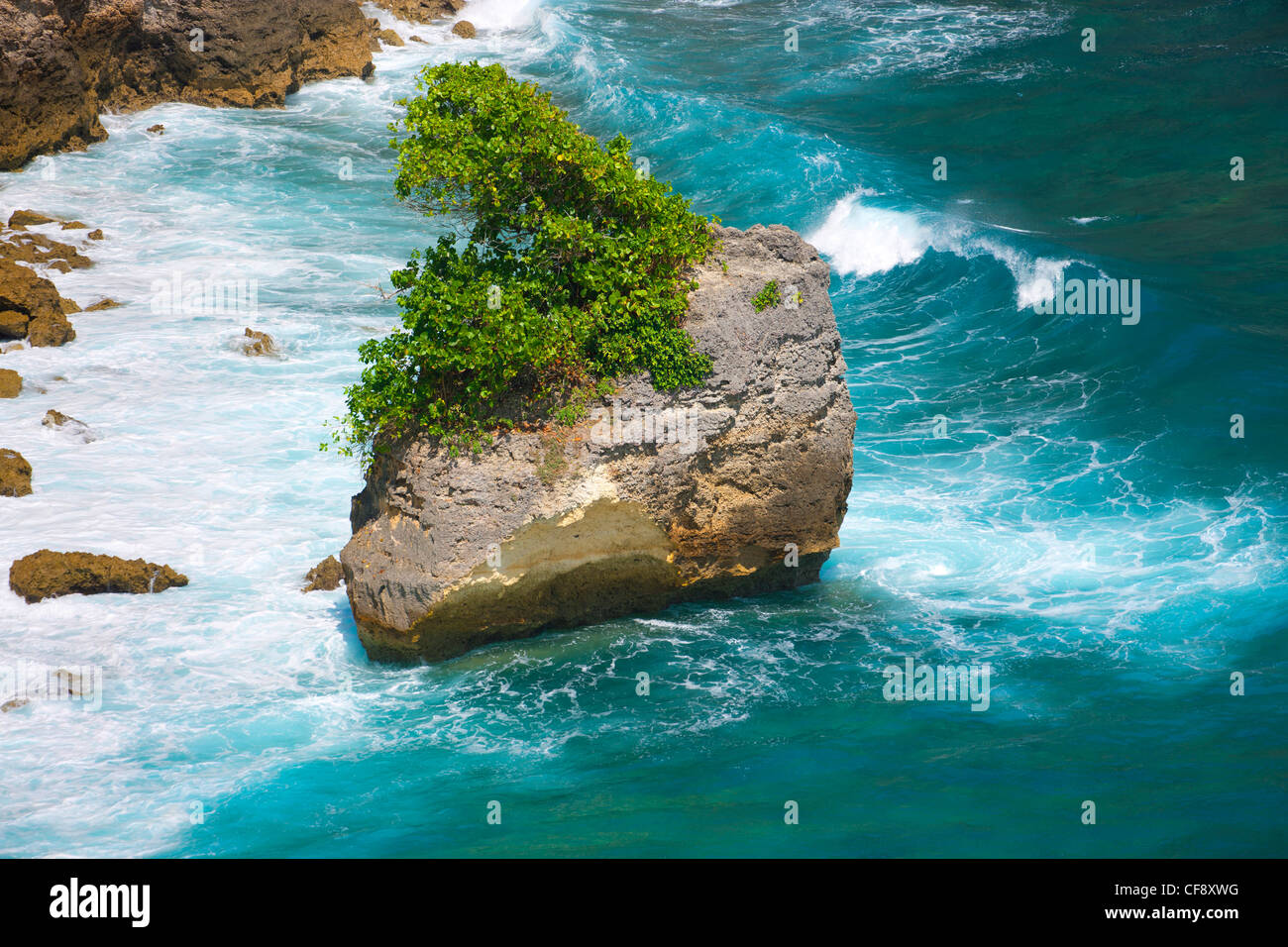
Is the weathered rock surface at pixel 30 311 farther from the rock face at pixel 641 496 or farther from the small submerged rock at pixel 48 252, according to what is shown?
the rock face at pixel 641 496

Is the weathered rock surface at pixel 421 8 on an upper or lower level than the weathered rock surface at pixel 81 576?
upper

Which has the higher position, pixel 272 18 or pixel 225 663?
pixel 272 18

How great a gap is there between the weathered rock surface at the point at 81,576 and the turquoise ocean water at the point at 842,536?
25 centimetres

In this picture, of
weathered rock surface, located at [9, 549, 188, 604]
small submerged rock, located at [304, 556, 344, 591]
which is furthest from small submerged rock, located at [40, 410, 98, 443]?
small submerged rock, located at [304, 556, 344, 591]

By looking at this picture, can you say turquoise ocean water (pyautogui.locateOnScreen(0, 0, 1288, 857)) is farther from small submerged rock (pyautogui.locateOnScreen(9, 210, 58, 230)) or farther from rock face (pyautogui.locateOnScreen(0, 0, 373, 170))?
small submerged rock (pyautogui.locateOnScreen(9, 210, 58, 230))

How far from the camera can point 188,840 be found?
10.3 m

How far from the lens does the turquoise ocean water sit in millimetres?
10570

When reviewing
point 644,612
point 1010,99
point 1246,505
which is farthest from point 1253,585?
point 1010,99

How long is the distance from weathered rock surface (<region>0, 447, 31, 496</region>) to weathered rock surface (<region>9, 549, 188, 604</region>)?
259 centimetres

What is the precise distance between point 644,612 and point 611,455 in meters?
2.22

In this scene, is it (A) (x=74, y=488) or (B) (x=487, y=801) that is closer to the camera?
(B) (x=487, y=801)

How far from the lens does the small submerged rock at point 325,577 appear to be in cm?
1506

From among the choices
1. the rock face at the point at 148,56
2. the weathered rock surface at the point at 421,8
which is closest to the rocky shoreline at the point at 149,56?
the rock face at the point at 148,56
